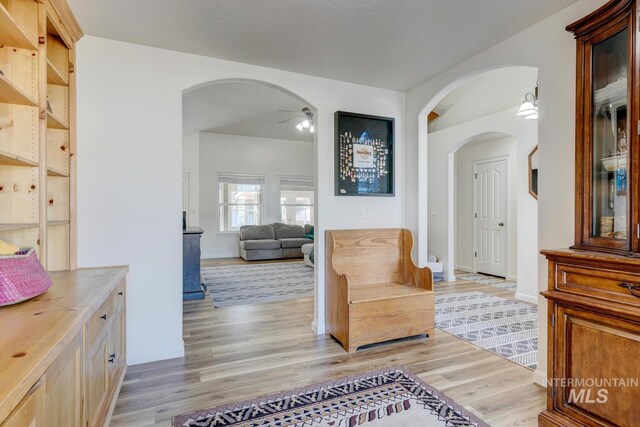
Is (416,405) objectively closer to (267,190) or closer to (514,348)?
(514,348)

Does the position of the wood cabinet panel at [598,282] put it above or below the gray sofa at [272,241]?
above

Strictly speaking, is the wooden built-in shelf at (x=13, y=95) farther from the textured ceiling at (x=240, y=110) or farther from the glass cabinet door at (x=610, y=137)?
the glass cabinet door at (x=610, y=137)

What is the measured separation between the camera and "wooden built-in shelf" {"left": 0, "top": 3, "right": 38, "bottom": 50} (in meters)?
1.46

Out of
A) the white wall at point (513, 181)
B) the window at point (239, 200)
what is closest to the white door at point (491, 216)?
the white wall at point (513, 181)

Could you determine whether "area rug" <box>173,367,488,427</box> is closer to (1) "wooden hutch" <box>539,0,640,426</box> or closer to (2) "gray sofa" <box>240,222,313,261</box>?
(1) "wooden hutch" <box>539,0,640,426</box>

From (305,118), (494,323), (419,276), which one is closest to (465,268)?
(494,323)

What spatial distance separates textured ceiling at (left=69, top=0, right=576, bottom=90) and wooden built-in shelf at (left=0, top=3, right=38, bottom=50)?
52 centimetres

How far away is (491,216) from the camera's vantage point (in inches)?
227

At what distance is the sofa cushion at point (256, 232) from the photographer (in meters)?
7.72

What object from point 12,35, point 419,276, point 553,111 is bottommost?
point 419,276

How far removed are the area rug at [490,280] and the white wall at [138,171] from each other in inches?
177

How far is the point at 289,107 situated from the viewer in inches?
234

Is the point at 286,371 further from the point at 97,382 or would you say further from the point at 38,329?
the point at 38,329

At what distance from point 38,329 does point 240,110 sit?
5.54 metres
